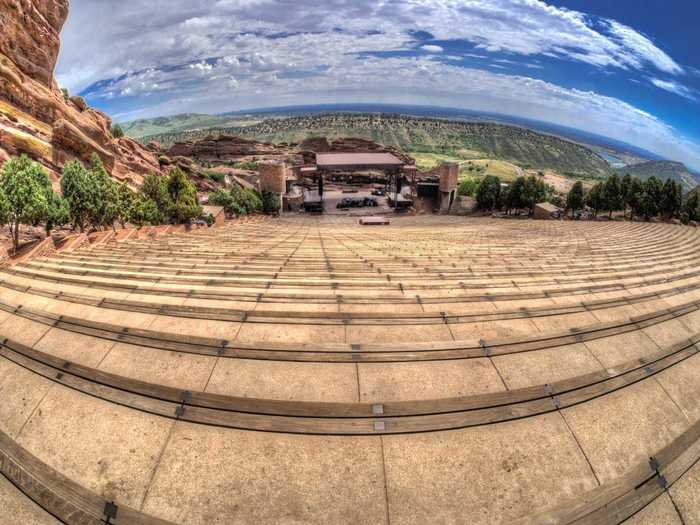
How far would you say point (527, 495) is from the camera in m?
2.63

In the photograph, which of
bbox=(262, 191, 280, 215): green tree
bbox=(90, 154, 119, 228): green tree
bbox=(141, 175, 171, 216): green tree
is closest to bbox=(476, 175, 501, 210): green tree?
bbox=(262, 191, 280, 215): green tree

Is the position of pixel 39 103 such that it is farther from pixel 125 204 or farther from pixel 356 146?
pixel 356 146

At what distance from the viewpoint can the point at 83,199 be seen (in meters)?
20.7

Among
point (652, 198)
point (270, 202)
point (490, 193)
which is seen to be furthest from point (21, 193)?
point (652, 198)

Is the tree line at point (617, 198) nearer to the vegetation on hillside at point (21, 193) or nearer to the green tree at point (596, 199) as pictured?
the green tree at point (596, 199)

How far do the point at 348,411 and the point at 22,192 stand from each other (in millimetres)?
20828

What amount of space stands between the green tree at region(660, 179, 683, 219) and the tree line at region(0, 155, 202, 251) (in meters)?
58.1

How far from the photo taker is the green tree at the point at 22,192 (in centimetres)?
1575

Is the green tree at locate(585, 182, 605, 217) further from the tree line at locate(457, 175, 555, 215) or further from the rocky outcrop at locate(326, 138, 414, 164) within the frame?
the rocky outcrop at locate(326, 138, 414, 164)

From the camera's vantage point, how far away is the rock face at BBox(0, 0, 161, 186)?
30875mm

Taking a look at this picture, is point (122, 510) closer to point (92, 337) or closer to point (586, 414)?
point (92, 337)

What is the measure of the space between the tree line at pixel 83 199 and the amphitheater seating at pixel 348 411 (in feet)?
50.3

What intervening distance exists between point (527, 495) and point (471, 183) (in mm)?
80517

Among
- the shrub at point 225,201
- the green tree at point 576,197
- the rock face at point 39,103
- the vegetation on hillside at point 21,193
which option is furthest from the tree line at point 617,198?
the vegetation on hillside at point 21,193
